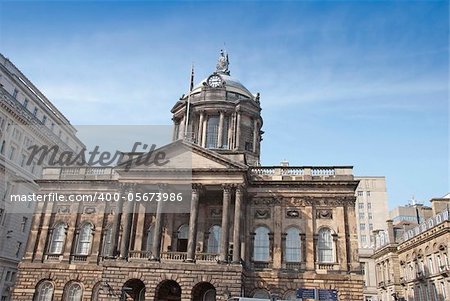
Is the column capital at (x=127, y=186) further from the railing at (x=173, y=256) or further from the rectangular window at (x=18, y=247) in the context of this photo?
the rectangular window at (x=18, y=247)

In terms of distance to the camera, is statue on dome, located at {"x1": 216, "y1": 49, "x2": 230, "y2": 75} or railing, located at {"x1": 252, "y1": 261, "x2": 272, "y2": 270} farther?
statue on dome, located at {"x1": 216, "y1": 49, "x2": 230, "y2": 75}

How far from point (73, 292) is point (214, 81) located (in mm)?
23515

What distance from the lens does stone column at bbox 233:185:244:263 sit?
91.0 ft

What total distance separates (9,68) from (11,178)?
37.8 ft

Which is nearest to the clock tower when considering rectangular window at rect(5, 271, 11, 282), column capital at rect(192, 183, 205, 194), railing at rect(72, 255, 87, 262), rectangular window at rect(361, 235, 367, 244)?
column capital at rect(192, 183, 205, 194)

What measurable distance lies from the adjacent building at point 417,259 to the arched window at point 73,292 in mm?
31521

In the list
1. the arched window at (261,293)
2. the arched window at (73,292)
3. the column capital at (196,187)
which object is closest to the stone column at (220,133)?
the column capital at (196,187)

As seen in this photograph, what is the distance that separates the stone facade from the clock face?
11.8 m

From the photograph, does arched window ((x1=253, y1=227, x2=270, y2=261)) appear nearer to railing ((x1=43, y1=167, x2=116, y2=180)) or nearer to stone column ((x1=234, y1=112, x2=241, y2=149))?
stone column ((x1=234, y1=112, x2=241, y2=149))

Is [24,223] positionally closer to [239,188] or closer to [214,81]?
[214,81]

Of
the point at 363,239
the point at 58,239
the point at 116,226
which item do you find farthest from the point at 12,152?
the point at 363,239

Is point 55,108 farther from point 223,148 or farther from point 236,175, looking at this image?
point 236,175

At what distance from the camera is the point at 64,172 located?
Answer: 36250 millimetres

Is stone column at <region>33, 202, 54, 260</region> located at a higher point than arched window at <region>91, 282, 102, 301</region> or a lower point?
higher
